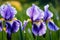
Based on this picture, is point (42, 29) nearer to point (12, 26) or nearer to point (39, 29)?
point (39, 29)

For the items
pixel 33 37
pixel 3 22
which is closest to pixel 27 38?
pixel 33 37

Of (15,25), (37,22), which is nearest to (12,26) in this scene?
(15,25)

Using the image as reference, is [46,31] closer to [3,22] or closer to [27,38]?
[27,38]

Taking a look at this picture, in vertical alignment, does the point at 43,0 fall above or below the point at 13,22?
above

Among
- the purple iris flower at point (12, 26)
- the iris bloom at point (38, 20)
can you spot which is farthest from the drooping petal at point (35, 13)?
the purple iris flower at point (12, 26)

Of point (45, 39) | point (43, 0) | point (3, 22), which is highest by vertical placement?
point (43, 0)

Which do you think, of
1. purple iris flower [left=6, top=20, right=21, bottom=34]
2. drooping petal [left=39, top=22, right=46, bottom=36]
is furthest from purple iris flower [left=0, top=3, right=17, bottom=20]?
drooping petal [left=39, top=22, right=46, bottom=36]

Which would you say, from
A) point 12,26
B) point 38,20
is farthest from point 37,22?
point 12,26

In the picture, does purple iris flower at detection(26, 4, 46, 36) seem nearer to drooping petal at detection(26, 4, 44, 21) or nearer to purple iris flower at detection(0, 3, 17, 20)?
drooping petal at detection(26, 4, 44, 21)

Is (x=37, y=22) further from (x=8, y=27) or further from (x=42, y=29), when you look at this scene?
(x=8, y=27)

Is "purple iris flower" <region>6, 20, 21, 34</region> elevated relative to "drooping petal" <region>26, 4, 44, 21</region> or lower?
lower

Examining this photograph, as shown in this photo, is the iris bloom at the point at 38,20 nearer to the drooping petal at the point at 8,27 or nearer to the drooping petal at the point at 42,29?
the drooping petal at the point at 42,29
